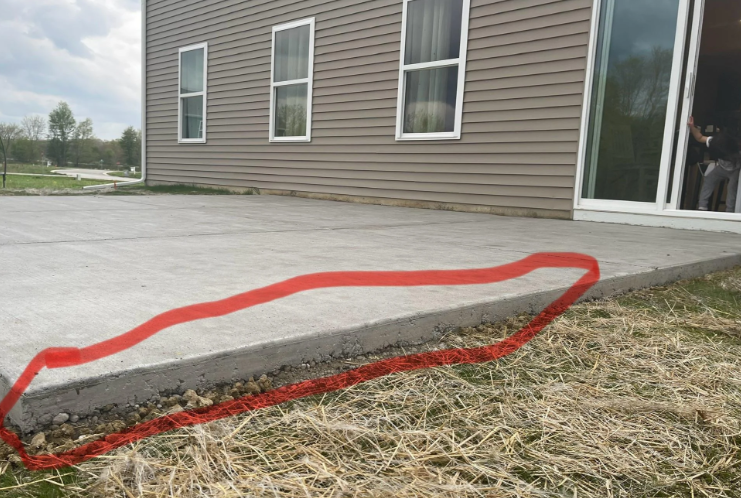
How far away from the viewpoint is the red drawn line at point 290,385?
101 centimetres

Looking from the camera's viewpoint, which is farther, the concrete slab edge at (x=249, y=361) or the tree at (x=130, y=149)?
the tree at (x=130, y=149)

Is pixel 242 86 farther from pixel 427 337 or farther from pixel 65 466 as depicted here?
pixel 65 466

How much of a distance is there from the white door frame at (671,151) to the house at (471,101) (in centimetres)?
1

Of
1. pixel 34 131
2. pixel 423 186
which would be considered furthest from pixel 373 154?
pixel 34 131

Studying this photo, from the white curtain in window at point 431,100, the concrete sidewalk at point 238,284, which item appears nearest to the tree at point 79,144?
the white curtain in window at point 431,100

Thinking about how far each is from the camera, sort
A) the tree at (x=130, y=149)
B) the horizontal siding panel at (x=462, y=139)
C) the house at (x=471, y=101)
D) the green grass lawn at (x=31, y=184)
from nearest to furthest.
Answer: the house at (x=471, y=101), the horizontal siding panel at (x=462, y=139), the green grass lawn at (x=31, y=184), the tree at (x=130, y=149)

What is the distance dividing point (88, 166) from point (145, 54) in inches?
1236

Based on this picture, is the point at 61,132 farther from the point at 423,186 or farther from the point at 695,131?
the point at 695,131

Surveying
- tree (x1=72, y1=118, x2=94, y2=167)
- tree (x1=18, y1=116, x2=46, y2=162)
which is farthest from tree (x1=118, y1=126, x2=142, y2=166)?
tree (x1=18, y1=116, x2=46, y2=162)

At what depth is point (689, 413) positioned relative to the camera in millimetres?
1245

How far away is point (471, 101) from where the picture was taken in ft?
18.4

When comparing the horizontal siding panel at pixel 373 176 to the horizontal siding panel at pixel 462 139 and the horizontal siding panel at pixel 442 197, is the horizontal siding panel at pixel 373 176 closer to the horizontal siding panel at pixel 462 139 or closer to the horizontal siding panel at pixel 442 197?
the horizontal siding panel at pixel 442 197

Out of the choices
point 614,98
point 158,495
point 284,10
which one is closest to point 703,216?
point 614,98

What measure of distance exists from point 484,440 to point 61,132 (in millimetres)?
50747
